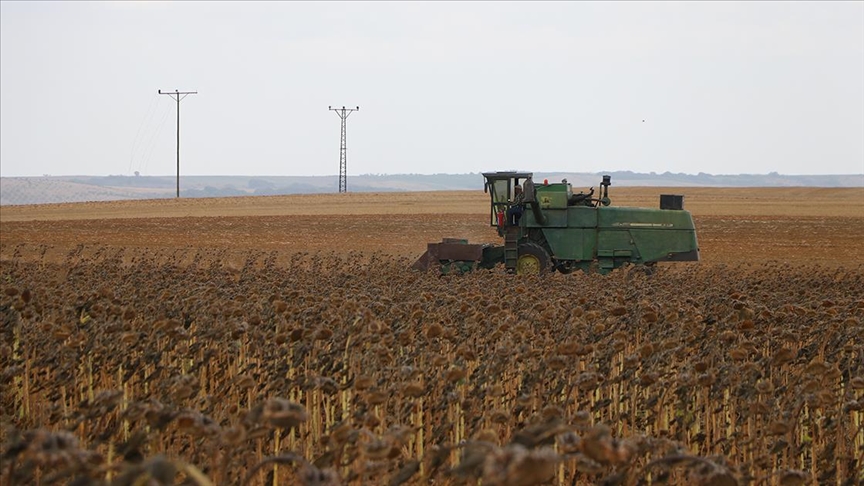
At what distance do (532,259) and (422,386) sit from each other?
15.8 m

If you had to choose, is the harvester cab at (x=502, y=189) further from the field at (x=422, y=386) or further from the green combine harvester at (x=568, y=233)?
the field at (x=422, y=386)

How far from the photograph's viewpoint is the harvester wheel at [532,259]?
22.2 metres

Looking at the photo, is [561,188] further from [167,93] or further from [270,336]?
[167,93]

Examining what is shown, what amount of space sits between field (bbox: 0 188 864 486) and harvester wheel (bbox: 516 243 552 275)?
5.16 metres

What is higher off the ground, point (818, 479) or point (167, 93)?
point (167, 93)

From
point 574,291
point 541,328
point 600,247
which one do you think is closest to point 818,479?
point 541,328

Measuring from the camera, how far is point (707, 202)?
6322 centimetres

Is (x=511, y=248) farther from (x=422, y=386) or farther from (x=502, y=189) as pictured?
(x=422, y=386)

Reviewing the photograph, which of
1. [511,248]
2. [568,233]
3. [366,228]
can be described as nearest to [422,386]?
[511,248]

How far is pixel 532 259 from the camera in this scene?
73.5 ft

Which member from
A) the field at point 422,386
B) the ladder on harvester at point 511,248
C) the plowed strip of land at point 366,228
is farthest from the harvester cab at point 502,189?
the plowed strip of land at point 366,228

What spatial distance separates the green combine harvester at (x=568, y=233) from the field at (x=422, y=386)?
585 centimetres

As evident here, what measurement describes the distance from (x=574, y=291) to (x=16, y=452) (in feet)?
40.9

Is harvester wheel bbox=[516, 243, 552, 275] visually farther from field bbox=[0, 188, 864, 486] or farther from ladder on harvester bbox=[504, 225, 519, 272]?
field bbox=[0, 188, 864, 486]
